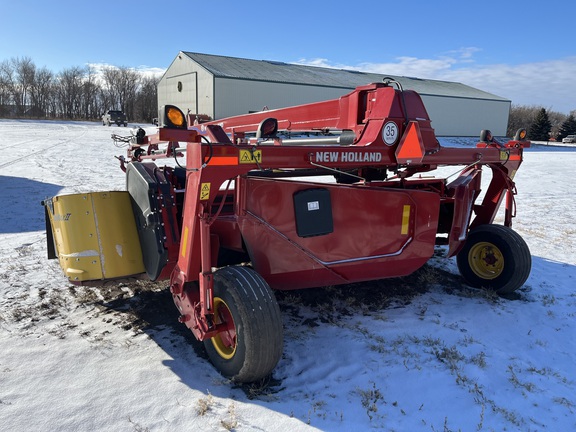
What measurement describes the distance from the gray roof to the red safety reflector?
3002 centimetres

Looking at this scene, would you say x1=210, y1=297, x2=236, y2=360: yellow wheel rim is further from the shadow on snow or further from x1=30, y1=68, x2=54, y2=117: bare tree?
x1=30, y1=68, x2=54, y2=117: bare tree

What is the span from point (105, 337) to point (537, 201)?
9870 mm

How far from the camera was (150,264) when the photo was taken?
348 cm

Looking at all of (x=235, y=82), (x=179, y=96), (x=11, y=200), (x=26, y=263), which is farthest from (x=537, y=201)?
(x=179, y=96)

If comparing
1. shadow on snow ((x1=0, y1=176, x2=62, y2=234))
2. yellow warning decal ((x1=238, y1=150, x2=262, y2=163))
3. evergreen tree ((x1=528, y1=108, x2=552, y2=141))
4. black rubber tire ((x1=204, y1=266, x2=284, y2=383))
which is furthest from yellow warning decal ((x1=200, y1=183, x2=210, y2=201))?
evergreen tree ((x1=528, y1=108, x2=552, y2=141))

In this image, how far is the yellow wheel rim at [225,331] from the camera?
2.88 m

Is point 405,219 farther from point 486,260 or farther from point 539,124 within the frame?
point 539,124

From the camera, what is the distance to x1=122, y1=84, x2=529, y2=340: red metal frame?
9.21 ft

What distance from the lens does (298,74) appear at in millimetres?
37250

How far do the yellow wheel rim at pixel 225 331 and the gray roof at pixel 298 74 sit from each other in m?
30.7

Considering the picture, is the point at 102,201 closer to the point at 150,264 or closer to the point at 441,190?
the point at 150,264

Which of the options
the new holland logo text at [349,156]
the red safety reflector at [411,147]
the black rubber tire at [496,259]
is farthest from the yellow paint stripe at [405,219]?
the black rubber tire at [496,259]

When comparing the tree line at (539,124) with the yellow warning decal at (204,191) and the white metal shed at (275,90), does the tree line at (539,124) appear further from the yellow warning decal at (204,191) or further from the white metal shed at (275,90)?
the yellow warning decal at (204,191)

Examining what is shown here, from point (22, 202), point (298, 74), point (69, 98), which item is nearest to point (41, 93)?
point (69, 98)
